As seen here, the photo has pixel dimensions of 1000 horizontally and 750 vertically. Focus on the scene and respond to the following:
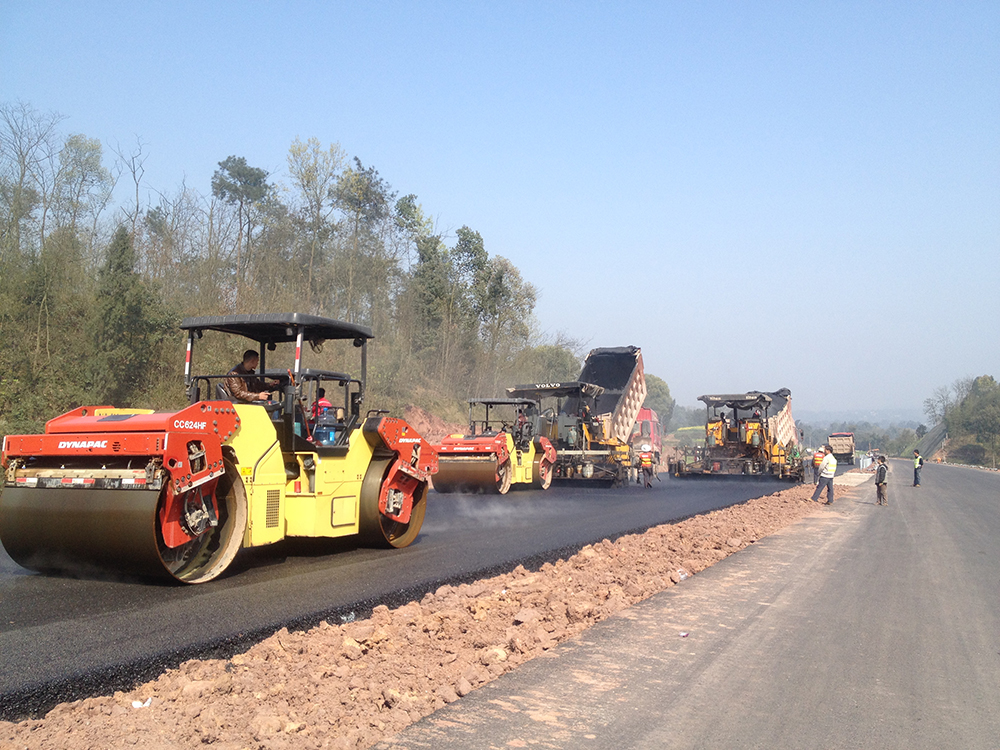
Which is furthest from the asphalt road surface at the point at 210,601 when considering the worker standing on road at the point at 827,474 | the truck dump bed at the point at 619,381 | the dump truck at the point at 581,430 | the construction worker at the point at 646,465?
the truck dump bed at the point at 619,381

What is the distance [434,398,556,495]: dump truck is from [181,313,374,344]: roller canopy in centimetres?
701

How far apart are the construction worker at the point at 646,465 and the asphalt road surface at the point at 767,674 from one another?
12.7 metres

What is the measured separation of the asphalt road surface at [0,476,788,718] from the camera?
396 centimetres

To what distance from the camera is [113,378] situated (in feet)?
49.9

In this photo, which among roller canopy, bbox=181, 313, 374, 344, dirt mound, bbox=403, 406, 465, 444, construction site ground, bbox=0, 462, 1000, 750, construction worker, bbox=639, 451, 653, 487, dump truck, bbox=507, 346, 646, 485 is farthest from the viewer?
dirt mound, bbox=403, 406, 465, 444

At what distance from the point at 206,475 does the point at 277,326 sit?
6.10 ft

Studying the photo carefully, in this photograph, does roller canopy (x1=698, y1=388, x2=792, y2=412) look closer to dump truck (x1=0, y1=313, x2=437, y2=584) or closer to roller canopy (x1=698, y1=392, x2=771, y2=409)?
roller canopy (x1=698, y1=392, x2=771, y2=409)

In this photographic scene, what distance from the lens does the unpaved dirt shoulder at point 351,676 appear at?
10.9 feet

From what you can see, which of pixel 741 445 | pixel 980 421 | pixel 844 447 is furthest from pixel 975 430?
pixel 741 445

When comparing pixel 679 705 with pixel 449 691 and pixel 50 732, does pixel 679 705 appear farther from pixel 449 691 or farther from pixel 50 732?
pixel 50 732

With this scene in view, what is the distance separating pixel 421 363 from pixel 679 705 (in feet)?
83.8

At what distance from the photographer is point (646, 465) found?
69.2 feet

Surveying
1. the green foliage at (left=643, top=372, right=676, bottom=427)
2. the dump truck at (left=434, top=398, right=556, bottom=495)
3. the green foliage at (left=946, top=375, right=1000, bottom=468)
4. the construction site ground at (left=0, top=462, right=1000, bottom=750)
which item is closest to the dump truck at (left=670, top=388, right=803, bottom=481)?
the dump truck at (left=434, top=398, right=556, bottom=495)

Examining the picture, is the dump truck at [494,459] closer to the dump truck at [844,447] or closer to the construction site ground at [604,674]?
the construction site ground at [604,674]
